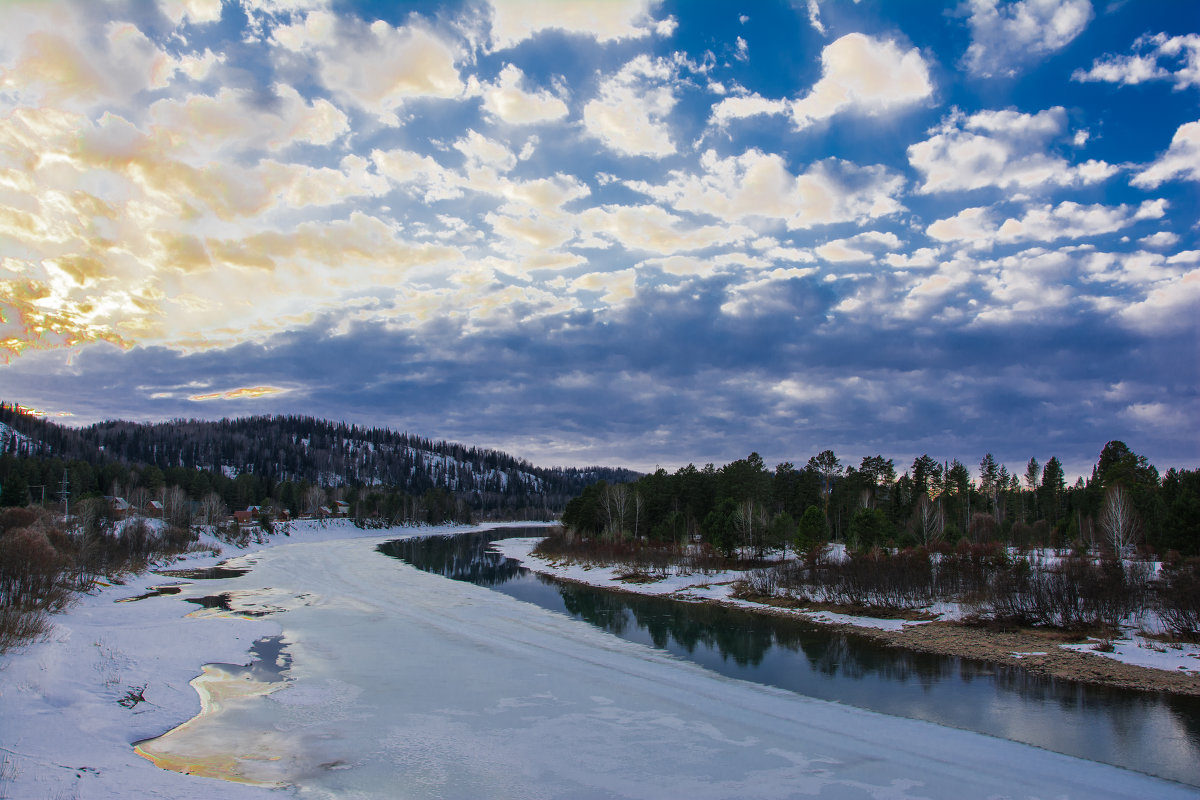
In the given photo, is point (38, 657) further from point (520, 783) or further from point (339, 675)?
point (520, 783)

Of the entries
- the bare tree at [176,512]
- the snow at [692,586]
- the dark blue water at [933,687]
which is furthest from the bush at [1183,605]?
the bare tree at [176,512]

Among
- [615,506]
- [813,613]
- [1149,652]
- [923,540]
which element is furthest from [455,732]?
[615,506]

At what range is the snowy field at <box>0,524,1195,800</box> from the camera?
10992 mm

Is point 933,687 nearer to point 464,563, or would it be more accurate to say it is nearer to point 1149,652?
point 1149,652

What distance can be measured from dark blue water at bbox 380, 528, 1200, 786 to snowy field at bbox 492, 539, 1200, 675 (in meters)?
3.11

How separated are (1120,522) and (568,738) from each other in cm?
4858

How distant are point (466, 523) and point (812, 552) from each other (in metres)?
151

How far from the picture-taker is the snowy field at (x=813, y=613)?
2236cm

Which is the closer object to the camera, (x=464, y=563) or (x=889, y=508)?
(x=464, y=563)

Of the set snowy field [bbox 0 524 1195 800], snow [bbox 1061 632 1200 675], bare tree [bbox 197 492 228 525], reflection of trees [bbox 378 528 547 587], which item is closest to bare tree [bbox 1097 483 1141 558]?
snow [bbox 1061 632 1200 675]

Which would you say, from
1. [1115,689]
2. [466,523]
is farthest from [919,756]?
[466,523]

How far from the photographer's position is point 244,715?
15.0 m

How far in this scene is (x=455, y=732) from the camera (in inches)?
560

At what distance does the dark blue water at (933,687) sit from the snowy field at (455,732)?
1445 millimetres
